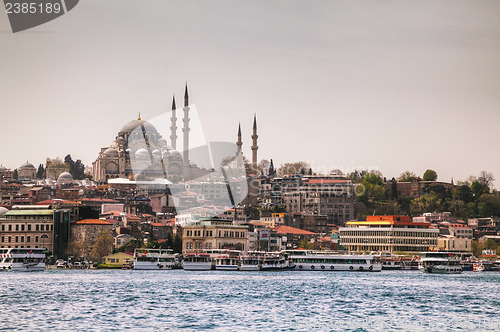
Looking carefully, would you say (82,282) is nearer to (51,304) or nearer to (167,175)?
(51,304)

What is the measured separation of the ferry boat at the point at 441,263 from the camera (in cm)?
8300

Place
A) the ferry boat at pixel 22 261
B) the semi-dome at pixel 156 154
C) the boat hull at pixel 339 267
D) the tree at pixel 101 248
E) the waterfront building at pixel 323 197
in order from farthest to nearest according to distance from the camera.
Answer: the semi-dome at pixel 156 154 < the waterfront building at pixel 323 197 < the tree at pixel 101 248 < the boat hull at pixel 339 267 < the ferry boat at pixel 22 261

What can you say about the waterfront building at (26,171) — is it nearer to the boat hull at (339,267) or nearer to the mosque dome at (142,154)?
the mosque dome at (142,154)

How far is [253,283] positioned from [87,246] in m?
39.3

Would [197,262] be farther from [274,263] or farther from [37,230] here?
[37,230]

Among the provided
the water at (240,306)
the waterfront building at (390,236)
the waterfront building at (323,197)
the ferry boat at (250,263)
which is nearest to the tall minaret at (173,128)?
the waterfront building at (323,197)

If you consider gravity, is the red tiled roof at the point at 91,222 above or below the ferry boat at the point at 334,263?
above

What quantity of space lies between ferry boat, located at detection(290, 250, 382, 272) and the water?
27.5m

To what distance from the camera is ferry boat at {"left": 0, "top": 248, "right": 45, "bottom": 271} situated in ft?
243

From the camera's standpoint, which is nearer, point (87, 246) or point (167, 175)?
point (87, 246)

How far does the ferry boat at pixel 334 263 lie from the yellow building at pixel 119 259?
15454 mm

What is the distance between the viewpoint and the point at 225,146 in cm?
13600

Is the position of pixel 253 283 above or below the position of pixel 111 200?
below

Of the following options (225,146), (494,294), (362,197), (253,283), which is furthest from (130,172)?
(494,294)
